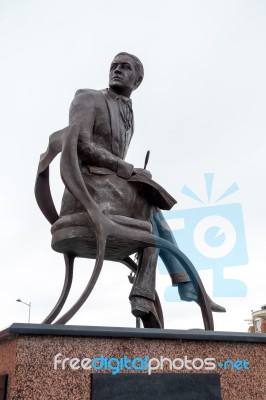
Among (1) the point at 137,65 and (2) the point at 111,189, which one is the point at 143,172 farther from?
(1) the point at 137,65

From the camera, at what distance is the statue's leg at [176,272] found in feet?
18.2

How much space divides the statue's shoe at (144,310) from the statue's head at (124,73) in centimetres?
252

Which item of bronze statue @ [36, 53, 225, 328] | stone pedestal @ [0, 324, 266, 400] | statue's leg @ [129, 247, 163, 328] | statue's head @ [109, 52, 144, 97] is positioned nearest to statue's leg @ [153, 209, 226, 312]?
bronze statue @ [36, 53, 225, 328]

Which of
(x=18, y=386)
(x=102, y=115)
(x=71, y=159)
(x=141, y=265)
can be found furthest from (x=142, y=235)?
(x=18, y=386)

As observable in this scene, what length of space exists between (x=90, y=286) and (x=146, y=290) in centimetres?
71

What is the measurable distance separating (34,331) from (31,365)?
0.26 meters

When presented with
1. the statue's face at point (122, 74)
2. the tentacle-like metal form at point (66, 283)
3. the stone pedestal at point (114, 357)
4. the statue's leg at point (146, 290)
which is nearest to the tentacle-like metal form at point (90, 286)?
the stone pedestal at point (114, 357)

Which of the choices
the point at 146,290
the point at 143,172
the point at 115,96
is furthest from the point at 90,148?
the point at 146,290

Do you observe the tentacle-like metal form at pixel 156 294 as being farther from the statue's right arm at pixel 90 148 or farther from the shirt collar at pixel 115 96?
the shirt collar at pixel 115 96

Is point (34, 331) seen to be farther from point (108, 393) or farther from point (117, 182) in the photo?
point (117, 182)

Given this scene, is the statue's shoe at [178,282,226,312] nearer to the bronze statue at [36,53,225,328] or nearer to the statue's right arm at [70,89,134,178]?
the bronze statue at [36,53,225,328]

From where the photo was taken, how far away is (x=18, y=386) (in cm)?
373

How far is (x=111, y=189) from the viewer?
522 cm

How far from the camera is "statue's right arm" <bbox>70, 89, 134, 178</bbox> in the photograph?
5250 mm
